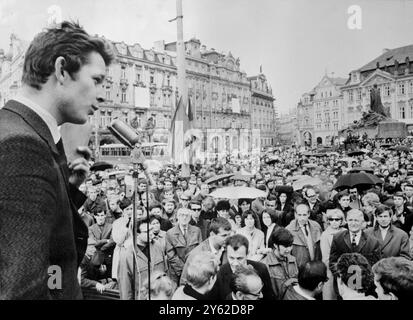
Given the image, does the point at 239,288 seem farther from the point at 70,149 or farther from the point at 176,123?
the point at 176,123

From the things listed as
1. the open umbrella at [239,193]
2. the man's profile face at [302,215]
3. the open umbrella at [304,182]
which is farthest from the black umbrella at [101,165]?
the open umbrella at [304,182]

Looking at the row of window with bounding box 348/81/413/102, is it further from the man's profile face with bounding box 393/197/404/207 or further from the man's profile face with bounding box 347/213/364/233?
the man's profile face with bounding box 347/213/364/233

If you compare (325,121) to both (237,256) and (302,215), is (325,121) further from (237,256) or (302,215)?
(237,256)

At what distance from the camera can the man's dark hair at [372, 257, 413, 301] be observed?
2330mm

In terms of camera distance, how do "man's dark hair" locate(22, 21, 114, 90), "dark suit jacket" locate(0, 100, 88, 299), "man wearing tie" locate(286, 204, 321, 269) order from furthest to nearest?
"man wearing tie" locate(286, 204, 321, 269), "man's dark hair" locate(22, 21, 114, 90), "dark suit jacket" locate(0, 100, 88, 299)

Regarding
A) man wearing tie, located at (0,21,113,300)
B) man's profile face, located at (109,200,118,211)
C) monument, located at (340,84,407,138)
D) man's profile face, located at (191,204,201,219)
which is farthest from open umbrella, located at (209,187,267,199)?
monument, located at (340,84,407,138)

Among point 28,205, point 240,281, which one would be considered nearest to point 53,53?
point 28,205

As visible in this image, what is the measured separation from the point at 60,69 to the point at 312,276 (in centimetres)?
185

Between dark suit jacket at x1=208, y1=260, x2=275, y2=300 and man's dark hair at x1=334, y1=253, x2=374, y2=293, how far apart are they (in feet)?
1.57

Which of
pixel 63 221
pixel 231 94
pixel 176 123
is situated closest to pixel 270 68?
pixel 231 94

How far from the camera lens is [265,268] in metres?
2.94

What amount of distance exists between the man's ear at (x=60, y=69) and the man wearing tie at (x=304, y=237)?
2.47 m

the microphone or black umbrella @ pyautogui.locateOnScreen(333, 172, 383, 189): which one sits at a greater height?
the microphone

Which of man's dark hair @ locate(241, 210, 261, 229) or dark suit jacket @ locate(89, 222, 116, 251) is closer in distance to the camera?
dark suit jacket @ locate(89, 222, 116, 251)
